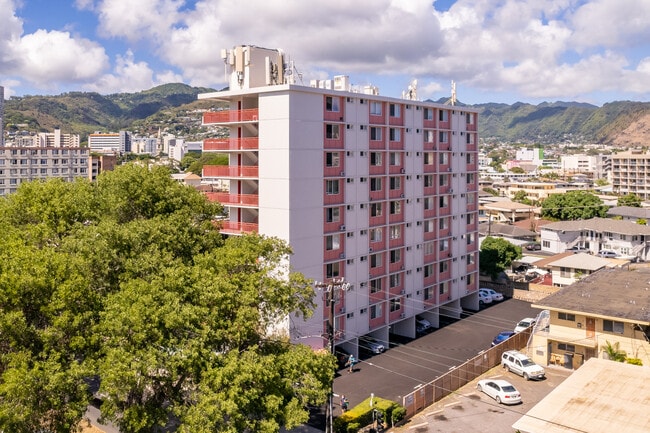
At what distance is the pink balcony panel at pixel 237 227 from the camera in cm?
3827

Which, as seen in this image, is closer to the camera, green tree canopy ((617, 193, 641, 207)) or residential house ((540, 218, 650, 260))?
residential house ((540, 218, 650, 260))

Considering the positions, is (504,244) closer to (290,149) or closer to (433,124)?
(433,124)

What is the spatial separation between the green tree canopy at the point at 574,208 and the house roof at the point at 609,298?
174 ft

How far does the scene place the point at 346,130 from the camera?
131 ft

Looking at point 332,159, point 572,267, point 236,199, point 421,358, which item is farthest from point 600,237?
Result: point 236,199

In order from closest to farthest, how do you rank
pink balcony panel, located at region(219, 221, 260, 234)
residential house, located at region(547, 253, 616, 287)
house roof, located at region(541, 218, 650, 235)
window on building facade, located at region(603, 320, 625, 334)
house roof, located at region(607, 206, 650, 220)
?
window on building facade, located at region(603, 320, 625, 334)
pink balcony panel, located at region(219, 221, 260, 234)
residential house, located at region(547, 253, 616, 287)
house roof, located at region(541, 218, 650, 235)
house roof, located at region(607, 206, 650, 220)

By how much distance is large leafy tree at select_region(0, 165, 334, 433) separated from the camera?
21250mm

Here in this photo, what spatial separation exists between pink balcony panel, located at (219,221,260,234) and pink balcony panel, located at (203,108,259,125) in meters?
6.86

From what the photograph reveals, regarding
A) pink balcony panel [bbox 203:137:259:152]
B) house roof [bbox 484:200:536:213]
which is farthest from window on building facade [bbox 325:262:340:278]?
house roof [bbox 484:200:536:213]

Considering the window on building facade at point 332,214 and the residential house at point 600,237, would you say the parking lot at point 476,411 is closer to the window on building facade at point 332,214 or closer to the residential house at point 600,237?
the window on building facade at point 332,214

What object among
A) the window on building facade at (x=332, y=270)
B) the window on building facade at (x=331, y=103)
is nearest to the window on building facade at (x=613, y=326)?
the window on building facade at (x=332, y=270)

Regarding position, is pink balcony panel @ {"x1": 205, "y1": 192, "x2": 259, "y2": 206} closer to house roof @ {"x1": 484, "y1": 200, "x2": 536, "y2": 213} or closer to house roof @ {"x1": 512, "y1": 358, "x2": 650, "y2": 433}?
house roof @ {"x1": 512, "y1": 358, "x2": 650, "y2": 433}

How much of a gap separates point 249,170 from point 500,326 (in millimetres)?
25282

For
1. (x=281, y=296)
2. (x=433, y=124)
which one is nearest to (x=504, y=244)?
(x=433, y=124)
